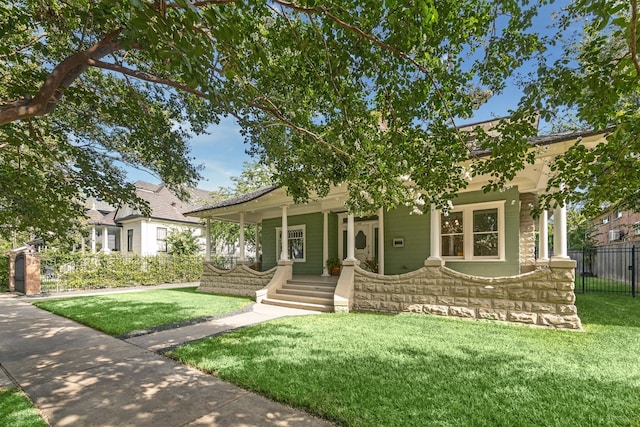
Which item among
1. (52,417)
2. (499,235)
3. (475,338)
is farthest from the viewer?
(499,235)

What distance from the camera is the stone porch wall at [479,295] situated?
615 cm

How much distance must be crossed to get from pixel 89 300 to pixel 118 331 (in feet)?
19.0

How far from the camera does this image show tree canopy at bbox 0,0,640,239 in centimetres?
259

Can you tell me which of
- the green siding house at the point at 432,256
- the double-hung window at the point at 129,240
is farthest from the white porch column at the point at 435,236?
the double-hung window at the point at 129,240

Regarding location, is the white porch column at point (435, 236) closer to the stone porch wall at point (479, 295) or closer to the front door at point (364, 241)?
the stone porch wall at point (479, 295)

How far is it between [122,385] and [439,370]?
3.84 meters

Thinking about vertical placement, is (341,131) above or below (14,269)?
above

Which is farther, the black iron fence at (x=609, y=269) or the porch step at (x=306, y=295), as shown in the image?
the black iron fence at (x=609, y=269)

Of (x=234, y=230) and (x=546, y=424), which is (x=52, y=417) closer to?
(x=546, y=424)

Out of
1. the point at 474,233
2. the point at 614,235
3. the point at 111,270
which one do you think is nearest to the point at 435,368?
the point at 474,233

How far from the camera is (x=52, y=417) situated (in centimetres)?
300

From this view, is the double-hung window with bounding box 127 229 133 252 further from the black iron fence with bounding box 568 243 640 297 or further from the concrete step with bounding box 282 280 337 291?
the black iron fence with bounding box 568 243 640 297

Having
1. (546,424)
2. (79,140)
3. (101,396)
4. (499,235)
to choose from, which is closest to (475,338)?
(546,424)

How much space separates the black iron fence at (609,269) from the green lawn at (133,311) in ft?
44.2
